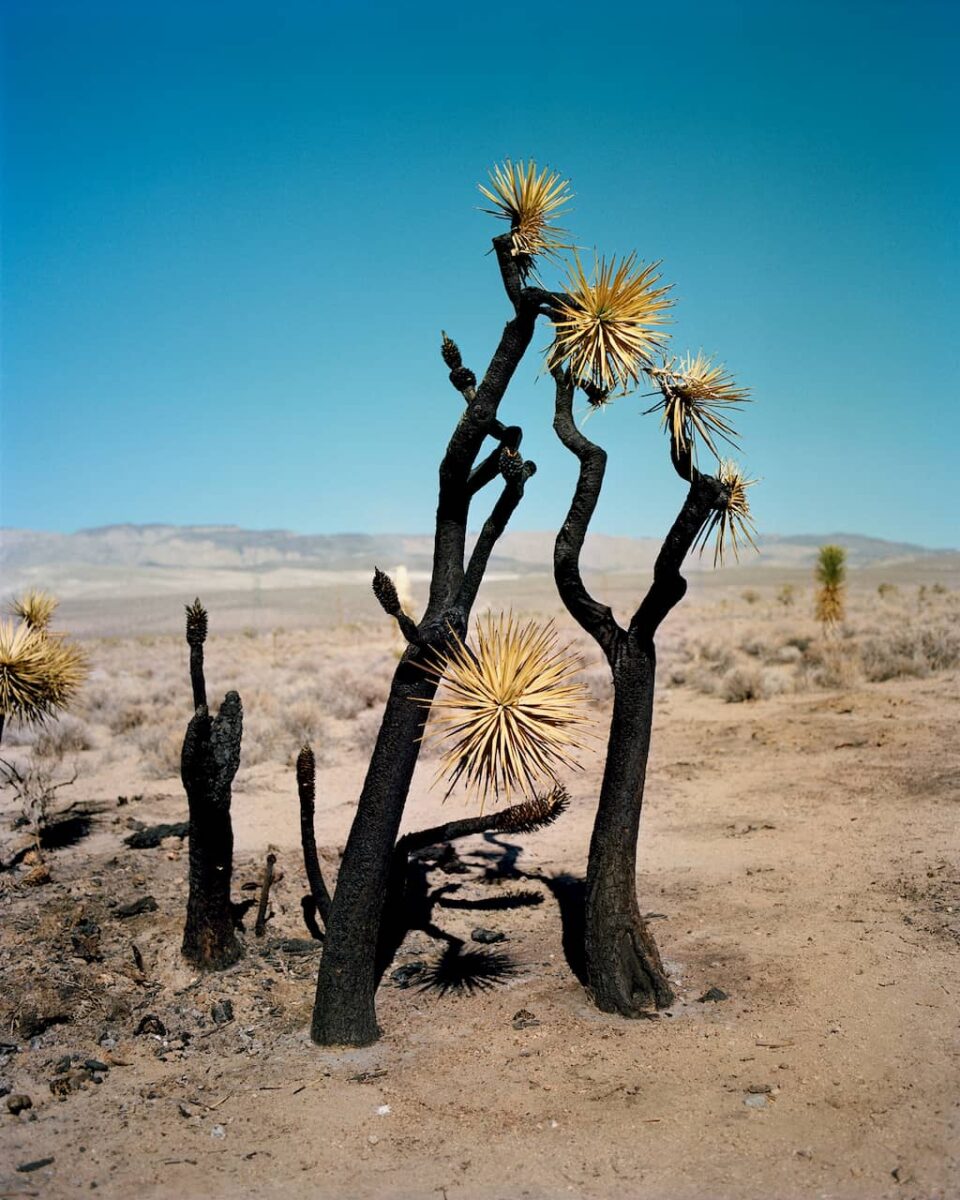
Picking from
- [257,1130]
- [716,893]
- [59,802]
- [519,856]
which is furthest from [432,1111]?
[59,802]

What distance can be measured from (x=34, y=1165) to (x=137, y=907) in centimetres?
366

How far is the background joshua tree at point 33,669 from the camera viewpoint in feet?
32.5

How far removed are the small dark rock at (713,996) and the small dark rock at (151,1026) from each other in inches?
150

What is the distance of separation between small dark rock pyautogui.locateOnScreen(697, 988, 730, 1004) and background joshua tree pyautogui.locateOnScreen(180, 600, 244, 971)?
3.70m

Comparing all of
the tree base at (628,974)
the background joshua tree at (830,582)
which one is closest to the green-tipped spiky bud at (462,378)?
the tree base at (628,974)

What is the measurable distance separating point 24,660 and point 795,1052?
7.99 m

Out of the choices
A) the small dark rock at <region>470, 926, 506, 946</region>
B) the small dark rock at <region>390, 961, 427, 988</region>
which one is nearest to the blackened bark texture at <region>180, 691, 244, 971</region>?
the small dark rock at <region>390, 961, 427, 988</region>

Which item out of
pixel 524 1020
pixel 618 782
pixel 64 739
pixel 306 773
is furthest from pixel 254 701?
pixel 618 782

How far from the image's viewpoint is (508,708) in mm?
6125

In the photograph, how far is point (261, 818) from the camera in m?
12.7

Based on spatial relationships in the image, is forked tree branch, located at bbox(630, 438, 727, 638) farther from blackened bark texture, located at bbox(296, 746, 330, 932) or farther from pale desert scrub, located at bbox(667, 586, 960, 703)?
pale desert scrub, located at bbox(667, 586, 960, 703)

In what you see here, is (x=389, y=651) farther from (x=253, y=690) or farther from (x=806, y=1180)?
(x=806, y=1180)

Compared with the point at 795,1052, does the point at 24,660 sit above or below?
above

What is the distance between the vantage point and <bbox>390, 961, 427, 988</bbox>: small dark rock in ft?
25.6
